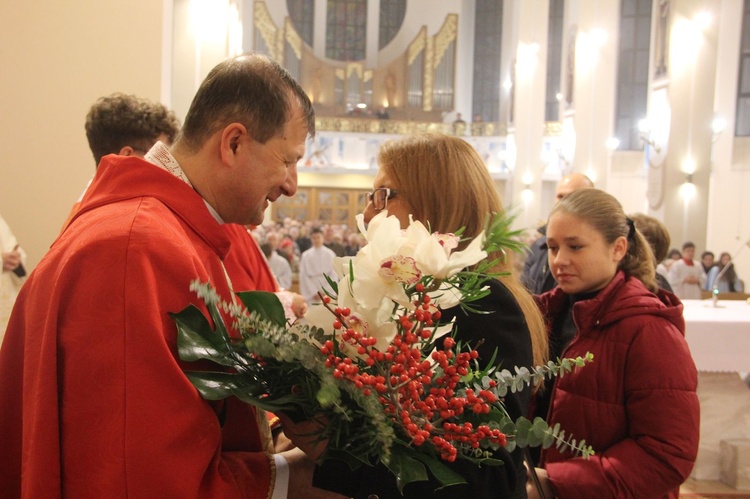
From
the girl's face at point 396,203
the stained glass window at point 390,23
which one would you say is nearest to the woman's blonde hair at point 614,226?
the girl's face at point 396,203

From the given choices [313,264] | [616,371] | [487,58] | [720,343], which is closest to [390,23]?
[487,58]

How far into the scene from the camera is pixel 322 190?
23891 mm

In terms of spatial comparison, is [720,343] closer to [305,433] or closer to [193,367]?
[305,433]

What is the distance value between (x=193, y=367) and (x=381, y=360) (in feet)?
1.30

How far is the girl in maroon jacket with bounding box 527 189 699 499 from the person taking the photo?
81.0 inches

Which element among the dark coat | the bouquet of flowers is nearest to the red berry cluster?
the bouquet of flowers

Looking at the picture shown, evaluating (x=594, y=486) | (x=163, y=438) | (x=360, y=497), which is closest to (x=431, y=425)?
(x=360, y=497)

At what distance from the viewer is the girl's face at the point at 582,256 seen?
252cm

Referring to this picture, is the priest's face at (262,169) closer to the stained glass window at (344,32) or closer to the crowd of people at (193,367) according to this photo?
the crowd of people at (193,367)

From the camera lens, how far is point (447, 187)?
1.83 m

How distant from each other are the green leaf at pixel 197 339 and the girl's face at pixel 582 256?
4.89 ft

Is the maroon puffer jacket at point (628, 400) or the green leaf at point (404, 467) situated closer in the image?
the green leaf at point (404, 467)

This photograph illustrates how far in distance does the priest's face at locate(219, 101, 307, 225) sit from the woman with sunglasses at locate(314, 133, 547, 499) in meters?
0.32

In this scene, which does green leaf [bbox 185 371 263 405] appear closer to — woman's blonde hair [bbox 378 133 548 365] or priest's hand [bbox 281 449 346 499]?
priest's hand [bbox 281 449 346 499]
